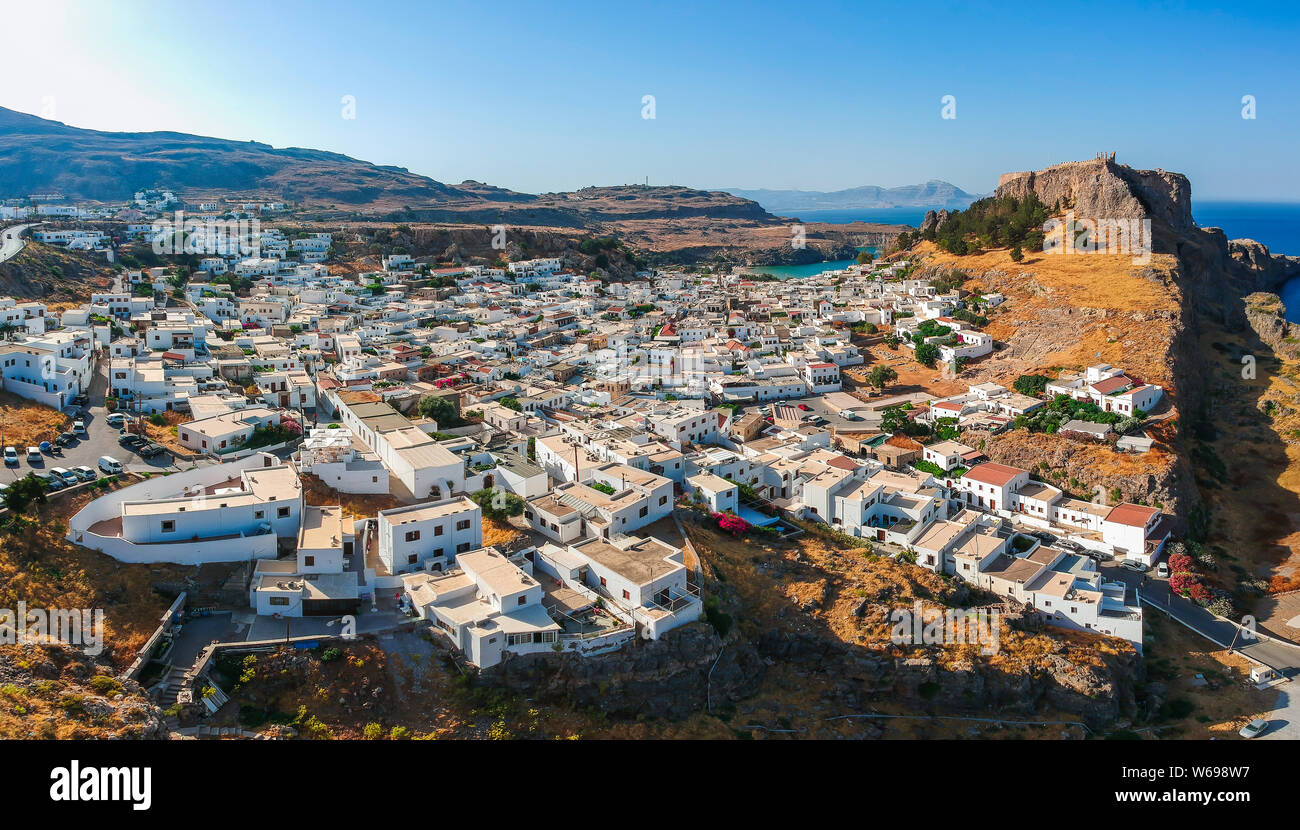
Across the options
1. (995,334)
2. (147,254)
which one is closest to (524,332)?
(995,334)

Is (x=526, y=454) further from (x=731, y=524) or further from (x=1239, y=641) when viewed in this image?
(x=1239, y=641)

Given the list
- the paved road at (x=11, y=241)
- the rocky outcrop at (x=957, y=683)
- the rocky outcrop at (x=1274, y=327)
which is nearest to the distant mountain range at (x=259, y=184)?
the paved road at (x=11, y=241)

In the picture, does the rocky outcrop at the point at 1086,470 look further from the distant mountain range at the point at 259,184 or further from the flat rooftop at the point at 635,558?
the distant mountain range at the point at 259,184

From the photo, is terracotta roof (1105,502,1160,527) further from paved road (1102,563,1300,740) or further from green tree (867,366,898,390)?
green tree (867,366,898,390)

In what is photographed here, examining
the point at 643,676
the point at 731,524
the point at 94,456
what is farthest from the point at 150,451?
the point at 731,524

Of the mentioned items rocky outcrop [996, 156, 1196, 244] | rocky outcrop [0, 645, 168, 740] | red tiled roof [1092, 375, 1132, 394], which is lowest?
rocky outcrop [0, 645, 168, 740]

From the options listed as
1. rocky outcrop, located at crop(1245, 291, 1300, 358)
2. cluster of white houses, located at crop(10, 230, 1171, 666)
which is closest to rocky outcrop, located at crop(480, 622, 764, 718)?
cluster of white houses, located at crop(10, 230, 1171, 666)
